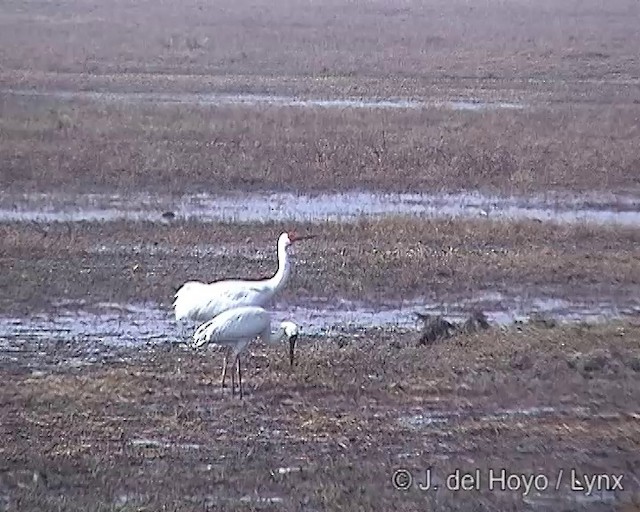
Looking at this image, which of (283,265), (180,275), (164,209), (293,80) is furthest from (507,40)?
(283,265)

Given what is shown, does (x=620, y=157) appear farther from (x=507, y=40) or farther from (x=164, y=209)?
(x=507, y=40)

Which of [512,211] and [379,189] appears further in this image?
[379,189]

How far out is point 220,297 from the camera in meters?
9.23

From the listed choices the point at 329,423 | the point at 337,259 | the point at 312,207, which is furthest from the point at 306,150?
the point at 329,423

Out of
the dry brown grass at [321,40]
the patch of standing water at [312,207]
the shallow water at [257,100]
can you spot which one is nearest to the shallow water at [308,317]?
the patch of standing water at [312,207]

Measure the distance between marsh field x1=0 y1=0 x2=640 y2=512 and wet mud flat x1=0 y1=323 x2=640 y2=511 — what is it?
1.0 inches

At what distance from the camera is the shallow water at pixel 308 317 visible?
34.0 feet

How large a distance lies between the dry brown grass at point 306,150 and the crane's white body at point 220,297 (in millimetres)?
6987

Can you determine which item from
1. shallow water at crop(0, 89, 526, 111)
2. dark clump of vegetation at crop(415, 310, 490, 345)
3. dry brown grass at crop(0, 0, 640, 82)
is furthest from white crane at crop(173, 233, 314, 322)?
dry brown grass at crop(0, 0, 640, 82)

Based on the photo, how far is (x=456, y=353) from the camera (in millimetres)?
9750

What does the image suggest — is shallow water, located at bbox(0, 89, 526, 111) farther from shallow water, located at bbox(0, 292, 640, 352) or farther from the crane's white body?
the crane's white body

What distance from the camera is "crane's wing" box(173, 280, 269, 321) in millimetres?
9211

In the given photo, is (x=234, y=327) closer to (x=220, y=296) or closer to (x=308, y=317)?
→ (x=220, y=296)

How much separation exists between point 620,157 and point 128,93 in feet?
35.4
